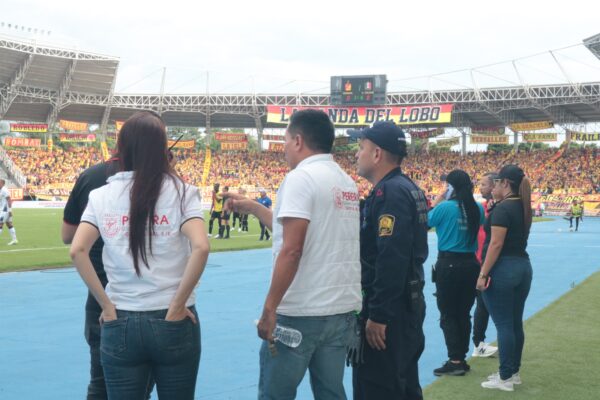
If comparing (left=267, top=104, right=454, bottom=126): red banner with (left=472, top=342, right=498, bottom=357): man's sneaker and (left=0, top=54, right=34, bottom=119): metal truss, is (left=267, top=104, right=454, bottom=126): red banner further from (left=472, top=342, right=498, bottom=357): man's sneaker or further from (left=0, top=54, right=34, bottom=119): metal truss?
(left=472, top=342, right=498, bottom=357): man's sneaker

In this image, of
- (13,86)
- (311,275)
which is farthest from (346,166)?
(311,275)

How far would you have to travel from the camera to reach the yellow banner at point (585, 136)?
5819 centimetres

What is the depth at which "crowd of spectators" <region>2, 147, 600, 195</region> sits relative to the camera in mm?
55469

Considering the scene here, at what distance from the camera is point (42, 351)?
700 cm

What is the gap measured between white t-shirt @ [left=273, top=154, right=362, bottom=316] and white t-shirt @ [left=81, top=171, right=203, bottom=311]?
50 cm

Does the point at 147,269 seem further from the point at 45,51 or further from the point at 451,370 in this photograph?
the point at 45,51

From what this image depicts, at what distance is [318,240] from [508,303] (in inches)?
122

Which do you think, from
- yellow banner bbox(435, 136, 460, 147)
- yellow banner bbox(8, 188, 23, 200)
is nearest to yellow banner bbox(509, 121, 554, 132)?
yellow banner bbox(435, 136, 460, 147)

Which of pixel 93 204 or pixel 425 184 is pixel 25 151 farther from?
pixel 93 204

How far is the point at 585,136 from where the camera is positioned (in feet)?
192

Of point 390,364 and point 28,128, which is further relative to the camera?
point 28,128

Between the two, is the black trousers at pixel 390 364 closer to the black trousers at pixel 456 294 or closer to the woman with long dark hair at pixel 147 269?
the woman with long dark hair at pixel 147 269

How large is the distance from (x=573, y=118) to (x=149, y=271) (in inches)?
2422

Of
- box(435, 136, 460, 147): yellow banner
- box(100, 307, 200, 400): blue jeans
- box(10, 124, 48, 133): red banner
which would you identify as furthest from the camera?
box(435, 136, 460, 147): yellow banner
